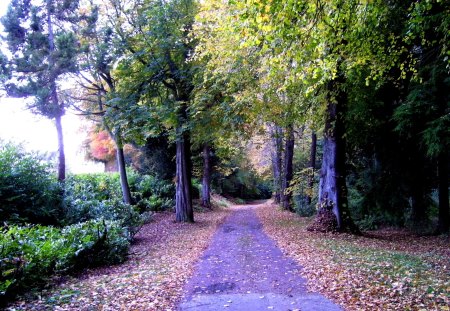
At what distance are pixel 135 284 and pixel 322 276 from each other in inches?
146

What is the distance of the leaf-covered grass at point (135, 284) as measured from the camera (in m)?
5.71

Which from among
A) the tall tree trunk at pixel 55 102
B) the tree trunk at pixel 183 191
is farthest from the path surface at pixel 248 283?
the tall tree trunk at pixel 55 102

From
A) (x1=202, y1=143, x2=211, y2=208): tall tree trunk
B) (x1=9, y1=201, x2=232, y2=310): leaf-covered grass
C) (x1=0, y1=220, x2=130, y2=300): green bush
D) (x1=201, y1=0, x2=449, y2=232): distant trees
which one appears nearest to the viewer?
(x1=9, y1=201, x2=232, y2=310): leaf-covered grass

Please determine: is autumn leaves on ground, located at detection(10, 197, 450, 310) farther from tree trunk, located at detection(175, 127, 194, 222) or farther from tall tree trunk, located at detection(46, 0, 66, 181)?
tall tree trunk, located at detection(46, 0, 66, 181)

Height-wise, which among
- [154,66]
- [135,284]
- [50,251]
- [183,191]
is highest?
[154,66]

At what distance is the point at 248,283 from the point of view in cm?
684

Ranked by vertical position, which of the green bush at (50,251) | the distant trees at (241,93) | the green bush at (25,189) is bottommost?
the green bush at (50,251)

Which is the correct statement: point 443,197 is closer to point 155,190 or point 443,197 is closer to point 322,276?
point 322,276

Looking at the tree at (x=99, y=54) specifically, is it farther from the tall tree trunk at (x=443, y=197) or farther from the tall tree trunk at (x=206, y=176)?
the tall tree trunk at (x=443, y=197)

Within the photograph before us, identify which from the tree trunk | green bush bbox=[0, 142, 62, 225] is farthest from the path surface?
the tree trunk

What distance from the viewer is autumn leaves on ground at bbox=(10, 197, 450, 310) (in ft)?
18.5

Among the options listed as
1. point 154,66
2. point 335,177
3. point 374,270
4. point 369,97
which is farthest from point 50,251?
point 369,97

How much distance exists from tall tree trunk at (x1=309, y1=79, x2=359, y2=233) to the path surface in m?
3.23

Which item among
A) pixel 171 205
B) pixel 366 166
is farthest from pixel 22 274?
pixel 171 205
